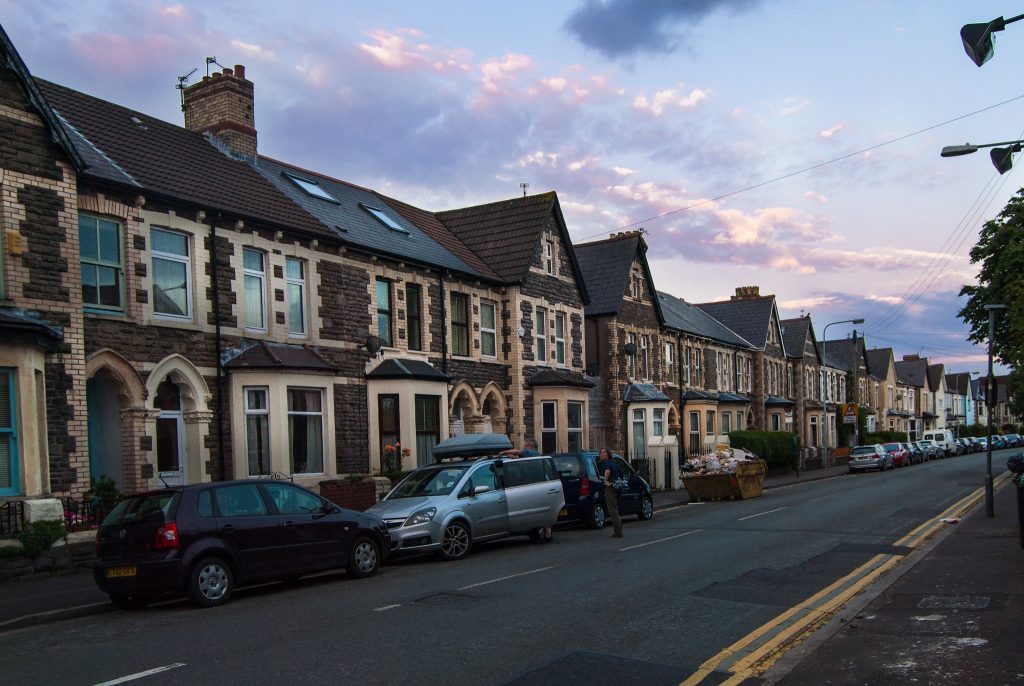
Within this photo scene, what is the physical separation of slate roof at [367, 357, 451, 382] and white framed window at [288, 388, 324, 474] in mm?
2208

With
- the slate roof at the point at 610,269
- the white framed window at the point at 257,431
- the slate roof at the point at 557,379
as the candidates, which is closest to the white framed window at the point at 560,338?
the slate roof at the point at 557,379

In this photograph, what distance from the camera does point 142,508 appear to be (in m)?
11.6

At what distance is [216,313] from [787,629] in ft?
46.3

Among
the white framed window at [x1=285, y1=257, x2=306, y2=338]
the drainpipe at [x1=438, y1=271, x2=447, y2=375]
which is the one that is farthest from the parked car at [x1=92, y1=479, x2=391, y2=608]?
the drainpipe at [x1=438, y1=271, x2=447, y2=375]

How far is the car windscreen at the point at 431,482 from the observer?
1596 cm

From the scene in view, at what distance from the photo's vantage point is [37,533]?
1392 centimetres

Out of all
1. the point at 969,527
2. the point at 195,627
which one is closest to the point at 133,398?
the point at 195,627

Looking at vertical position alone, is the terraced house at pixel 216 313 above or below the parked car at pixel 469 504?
above

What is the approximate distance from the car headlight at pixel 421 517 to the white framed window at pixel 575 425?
17.0 m

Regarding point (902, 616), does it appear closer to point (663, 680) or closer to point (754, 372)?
point (663, 680)

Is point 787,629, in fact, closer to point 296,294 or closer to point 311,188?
point 296,294

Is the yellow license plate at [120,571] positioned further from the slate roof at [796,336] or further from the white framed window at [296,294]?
the slate roof at [796,336]

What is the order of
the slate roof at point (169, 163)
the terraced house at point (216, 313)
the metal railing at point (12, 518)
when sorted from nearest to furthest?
the metal railing at point (12, 518) → the terraced house at point (216, 313) → the slate roof at point (169, 163)

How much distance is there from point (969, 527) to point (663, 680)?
13377 mm
